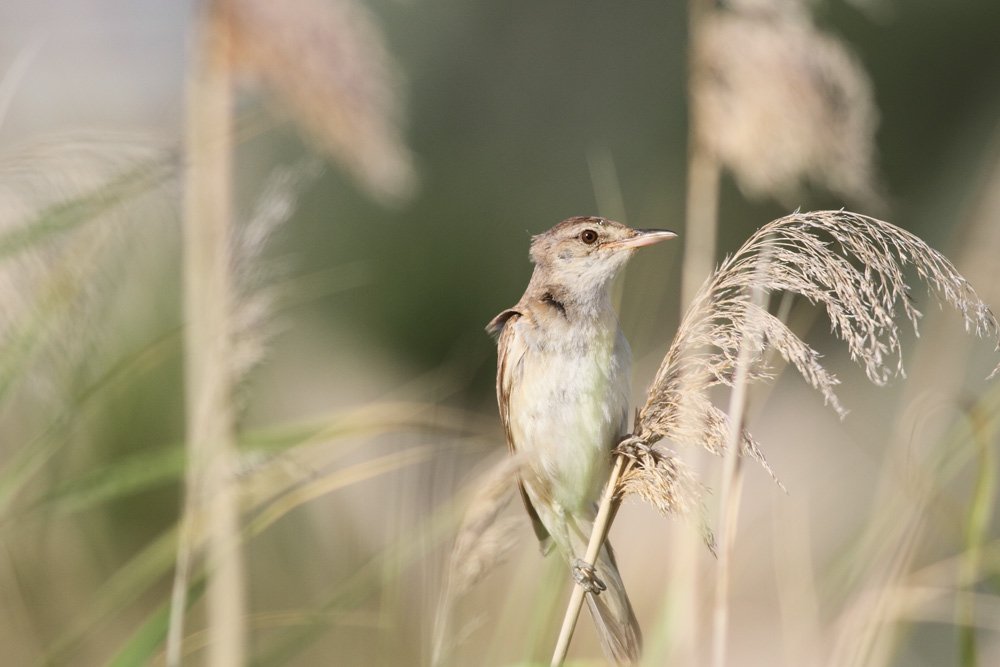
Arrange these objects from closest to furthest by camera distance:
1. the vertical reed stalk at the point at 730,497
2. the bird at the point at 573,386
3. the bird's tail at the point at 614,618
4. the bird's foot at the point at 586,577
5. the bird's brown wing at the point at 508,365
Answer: the vertical reed stalk at the point at 730,497 → the bird's foot at the point at 586,577 → the bird's tail at the point at 614,618 → the bird at the point at 573,386 → the bird's brown wing at the point at 508,365

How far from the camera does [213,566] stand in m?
1.37

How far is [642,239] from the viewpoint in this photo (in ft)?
7.11

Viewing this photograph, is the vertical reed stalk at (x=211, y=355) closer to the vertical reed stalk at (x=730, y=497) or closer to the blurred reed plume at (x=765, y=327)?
the blurred reed plume at (x=765, y=327)

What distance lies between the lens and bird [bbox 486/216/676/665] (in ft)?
6.52

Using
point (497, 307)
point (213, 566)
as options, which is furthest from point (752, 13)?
point (497, 307)

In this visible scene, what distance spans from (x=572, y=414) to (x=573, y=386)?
72 mm

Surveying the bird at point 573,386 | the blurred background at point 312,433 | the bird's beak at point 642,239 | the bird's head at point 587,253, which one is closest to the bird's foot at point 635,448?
the blurred background at point 312,433

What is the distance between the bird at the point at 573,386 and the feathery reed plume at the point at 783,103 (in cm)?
29

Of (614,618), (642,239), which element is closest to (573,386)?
(642,239)

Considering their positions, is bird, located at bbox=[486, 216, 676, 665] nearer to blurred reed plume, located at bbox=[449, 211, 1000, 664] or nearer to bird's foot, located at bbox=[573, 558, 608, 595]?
bird's foot, located at bbox=[573, 558, 608, 595]

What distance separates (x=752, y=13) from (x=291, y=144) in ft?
27.8

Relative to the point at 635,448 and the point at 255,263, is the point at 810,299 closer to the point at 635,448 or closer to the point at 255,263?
the point at 635,448

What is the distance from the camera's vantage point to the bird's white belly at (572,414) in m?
2.00

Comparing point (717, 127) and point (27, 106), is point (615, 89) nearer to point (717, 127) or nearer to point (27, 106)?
point (27, 106)
